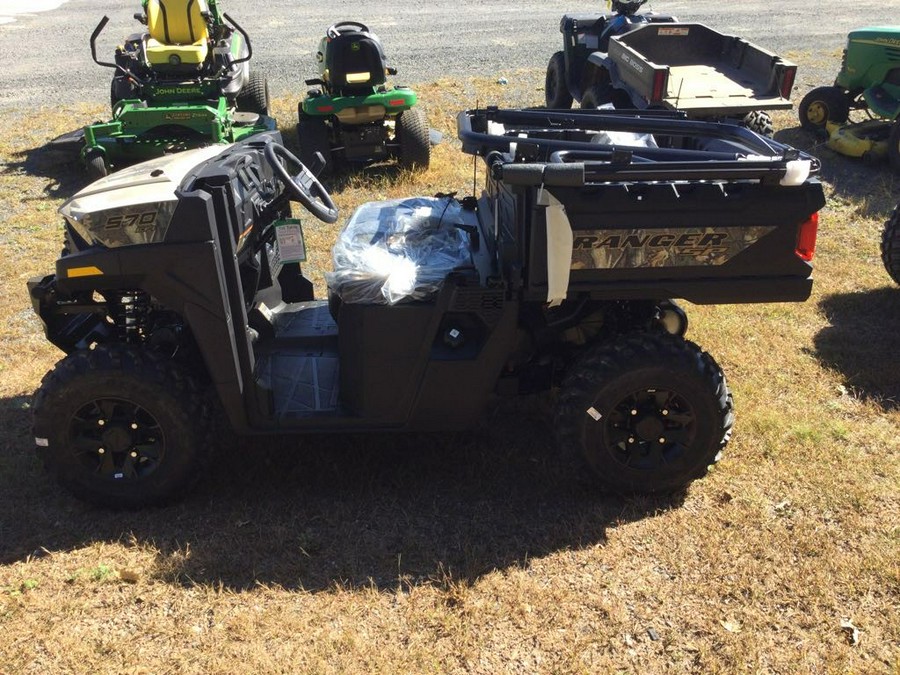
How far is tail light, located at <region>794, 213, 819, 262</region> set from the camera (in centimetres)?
355

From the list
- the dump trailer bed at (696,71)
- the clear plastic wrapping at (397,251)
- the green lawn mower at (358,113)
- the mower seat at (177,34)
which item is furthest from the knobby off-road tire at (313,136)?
the clear plastic wrapping at (397,251)

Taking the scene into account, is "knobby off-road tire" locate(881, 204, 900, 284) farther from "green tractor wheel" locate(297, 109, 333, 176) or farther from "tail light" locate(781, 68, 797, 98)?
"green tractor wheel" locate(297, 109, 333, 176)

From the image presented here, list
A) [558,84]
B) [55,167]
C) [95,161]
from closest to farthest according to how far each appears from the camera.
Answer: [95,161], [55,167], [558,84]

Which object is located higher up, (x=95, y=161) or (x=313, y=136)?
(x=313, y=136)

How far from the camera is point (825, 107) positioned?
33.1ft

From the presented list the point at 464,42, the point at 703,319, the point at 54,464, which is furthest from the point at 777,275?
the point at 464,42

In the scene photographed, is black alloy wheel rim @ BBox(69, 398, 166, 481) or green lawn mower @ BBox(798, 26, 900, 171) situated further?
green lawn mower @ BBox(798, 26, 900, 171)

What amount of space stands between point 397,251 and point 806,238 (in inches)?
69.3

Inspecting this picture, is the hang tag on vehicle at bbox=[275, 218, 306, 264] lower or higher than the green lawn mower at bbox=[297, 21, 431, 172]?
higher

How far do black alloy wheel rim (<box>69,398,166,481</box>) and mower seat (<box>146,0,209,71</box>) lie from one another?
6733 mm

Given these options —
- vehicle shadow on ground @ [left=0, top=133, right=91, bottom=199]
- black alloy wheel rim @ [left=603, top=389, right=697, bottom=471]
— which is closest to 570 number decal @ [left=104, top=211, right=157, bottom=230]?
black alloy wheel rim @ [left=603, top=389, right=697, bottom=471]

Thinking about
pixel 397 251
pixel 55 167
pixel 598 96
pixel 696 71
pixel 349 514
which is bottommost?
pixel 55 167

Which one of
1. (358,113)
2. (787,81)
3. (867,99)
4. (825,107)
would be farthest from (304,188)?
(825,107)

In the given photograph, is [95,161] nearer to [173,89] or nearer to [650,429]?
[173,89]
